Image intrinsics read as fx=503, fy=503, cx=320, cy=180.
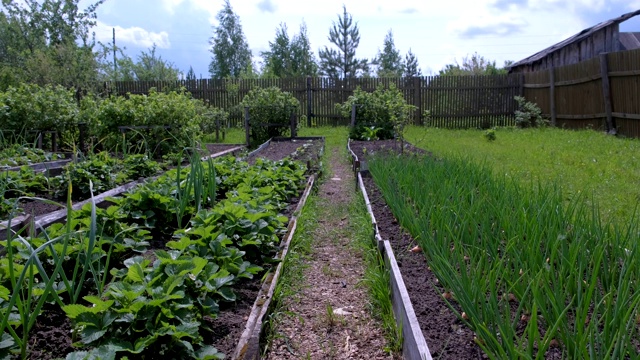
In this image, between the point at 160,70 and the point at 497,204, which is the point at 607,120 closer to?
the point at 497,204

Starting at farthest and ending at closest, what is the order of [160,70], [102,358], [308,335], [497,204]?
[160,70] < [497,204] < [308,335] < [102,358]

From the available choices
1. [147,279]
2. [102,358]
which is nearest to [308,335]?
[147,279]

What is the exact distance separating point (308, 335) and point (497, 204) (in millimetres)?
1315

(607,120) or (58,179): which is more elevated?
(607,120)

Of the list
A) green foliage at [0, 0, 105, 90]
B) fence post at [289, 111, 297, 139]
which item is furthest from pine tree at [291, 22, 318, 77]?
fence post at [289, 111, 297, 139]

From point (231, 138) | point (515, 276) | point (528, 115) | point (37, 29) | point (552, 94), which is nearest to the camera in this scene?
point (515, 276)

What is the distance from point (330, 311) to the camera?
2641 mm

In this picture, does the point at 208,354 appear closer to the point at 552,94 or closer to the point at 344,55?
the point at 552,94

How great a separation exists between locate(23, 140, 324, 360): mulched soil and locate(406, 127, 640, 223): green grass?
2.03 m

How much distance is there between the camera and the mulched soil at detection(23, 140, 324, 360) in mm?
1894

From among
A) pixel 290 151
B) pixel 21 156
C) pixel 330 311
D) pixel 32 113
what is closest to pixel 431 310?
pixel 330 311

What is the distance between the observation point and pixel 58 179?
479 centimetres

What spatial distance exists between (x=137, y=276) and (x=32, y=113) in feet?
23.7

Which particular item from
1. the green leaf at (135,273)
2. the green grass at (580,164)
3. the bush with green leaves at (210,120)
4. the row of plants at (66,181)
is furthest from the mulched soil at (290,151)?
the green leaf at (135,273)
